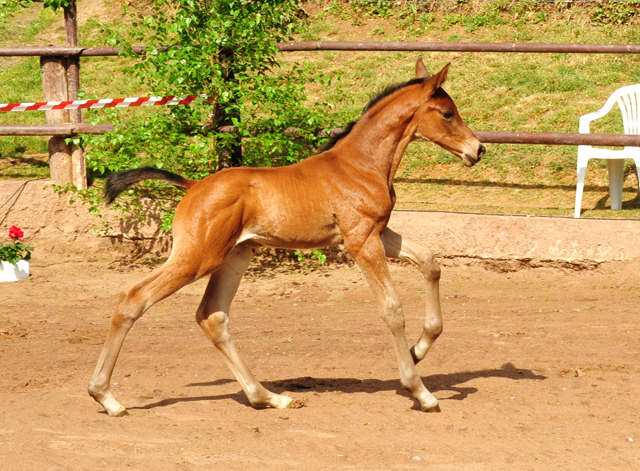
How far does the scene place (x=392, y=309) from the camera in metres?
4.61

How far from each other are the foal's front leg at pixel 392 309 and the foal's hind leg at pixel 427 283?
0.24 m

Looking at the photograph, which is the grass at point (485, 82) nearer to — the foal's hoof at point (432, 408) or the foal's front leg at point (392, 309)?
the foal's front leg at point (392, 309)

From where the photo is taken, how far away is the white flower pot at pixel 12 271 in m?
8.14

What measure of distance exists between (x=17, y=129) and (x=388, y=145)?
550 centimetres

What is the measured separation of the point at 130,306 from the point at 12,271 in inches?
169

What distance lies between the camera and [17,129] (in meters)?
8.86

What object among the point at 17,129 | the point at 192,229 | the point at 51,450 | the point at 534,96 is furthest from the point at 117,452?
the point at 534,96

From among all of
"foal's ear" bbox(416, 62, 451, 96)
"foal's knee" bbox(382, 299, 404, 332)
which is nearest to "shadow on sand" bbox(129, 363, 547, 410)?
"foal's knee" bbox(382, 299, 404, 332)

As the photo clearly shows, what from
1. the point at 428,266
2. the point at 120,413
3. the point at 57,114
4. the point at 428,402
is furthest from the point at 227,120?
the point at 428,402

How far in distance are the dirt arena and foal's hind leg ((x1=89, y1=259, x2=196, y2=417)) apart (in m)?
0.15

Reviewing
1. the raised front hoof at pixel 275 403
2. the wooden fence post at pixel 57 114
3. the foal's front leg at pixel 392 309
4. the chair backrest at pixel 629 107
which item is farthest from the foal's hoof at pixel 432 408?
the wooden fence post at pixel 57 114

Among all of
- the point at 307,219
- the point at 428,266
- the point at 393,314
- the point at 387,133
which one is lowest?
the point at 393,314

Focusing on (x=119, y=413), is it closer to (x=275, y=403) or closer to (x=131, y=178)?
(x=275, y=403)

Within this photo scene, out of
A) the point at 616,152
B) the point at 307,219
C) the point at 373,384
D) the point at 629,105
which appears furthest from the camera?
the point at 629,105
